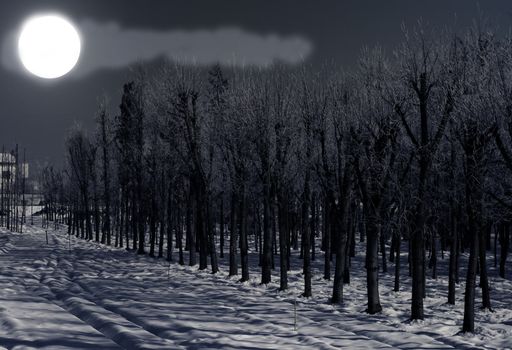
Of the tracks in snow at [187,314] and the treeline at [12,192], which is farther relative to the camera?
the treeline at [12,192]

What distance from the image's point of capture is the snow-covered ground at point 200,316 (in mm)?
12062

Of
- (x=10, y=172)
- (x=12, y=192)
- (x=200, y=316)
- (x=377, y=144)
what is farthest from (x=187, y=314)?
(x=10, y=172)

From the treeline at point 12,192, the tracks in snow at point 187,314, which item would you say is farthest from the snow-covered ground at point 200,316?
the treeline at point 12,192

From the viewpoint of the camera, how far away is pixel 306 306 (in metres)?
18.7

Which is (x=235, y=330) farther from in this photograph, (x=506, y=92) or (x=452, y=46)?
(x=452, y=46)

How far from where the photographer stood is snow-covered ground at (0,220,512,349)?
1206 centimetres

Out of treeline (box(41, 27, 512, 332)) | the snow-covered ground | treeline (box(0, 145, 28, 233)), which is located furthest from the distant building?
the snow-covered ground

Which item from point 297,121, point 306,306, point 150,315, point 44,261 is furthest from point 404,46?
point 44,261

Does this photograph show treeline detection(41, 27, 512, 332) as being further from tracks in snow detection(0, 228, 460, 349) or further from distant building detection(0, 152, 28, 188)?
distant building detection(0, 152, 28, 188)

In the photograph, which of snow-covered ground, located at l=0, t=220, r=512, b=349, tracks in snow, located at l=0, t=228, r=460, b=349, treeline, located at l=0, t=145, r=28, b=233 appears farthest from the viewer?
treeline, located at l=0, t=145, r=28, b=233

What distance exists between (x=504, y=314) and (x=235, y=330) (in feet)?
45.4

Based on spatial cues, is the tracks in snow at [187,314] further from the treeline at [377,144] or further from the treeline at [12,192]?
the treeline at [12,192]

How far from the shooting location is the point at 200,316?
49.6 ft

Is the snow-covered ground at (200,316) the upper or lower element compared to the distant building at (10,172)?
lower
